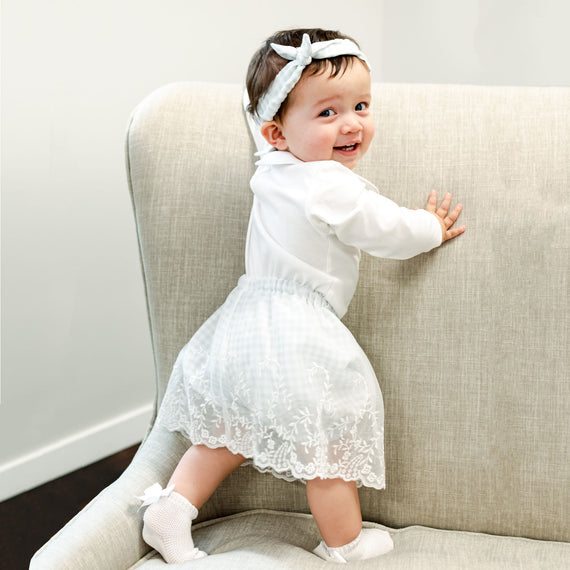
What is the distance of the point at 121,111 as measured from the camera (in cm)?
196

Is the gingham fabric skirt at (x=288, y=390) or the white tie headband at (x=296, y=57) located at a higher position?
the white tie headband at (x=296, y=57)

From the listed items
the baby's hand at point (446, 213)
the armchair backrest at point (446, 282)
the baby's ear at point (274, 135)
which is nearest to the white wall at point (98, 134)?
the armchair backrest at point (446, 282)

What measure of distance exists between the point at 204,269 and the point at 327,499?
1.42 feet

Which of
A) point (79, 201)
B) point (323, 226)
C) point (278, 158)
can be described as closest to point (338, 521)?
point (323, 226)

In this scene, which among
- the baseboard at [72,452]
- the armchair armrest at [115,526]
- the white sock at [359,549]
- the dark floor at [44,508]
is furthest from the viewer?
the baseboard at [72,452]

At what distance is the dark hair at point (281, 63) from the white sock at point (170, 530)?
0.62 meters

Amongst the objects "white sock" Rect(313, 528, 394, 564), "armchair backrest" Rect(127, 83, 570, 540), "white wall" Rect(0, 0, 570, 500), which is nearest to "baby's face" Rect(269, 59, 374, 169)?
"armchair backrest" Rect(127, 83, 570, 540)

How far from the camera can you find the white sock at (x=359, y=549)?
107 centimetres

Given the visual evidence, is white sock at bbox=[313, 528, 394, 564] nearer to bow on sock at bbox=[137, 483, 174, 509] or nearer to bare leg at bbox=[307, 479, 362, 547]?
bare leg at bbox=[307, 479, 362, 547]

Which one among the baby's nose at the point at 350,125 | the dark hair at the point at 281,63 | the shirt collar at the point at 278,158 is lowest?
the shirt collar at the point at 278,158

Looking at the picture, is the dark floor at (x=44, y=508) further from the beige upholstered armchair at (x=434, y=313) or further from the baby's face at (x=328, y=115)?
the baby's face at (x=328, y=115)

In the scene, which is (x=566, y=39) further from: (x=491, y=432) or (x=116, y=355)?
(x=116, y=355)

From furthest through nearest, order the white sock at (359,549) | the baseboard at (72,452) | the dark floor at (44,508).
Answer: the baseboard at (72,452), the dark floor at (44,508), the white sock at (359,549)

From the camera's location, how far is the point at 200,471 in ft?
3.62
